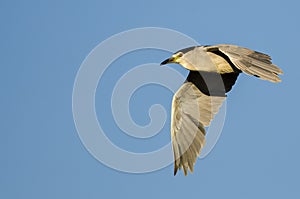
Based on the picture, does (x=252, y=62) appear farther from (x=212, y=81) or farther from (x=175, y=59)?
(x=175, y=59)

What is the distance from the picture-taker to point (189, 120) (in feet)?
54.9

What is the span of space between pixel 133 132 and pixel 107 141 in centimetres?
59

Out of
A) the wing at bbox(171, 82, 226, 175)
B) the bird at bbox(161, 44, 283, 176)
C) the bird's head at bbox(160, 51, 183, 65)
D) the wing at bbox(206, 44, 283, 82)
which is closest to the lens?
the wing at bbox(206, 44, 283, 82)

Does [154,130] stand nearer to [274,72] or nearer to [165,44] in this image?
[165,44]

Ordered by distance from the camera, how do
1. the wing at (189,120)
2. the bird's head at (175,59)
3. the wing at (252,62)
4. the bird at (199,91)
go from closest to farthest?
the wing at (252,62) → the bird at (199,91) → the wing at (189,120) → the bird's head at (175,59)

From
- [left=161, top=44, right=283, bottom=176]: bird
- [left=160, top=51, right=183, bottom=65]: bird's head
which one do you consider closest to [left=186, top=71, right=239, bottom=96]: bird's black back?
[left=161, top=44, right=283, bottom=176]: bird

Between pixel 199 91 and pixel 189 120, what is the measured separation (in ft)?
2.65

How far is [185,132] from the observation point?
16.4 m

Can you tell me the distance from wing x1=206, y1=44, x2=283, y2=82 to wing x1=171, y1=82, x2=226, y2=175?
1461 millimetres

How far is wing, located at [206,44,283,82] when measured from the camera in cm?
1463

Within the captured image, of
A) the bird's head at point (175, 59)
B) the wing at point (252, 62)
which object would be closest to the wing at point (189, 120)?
the bird's head at point (175, 59)

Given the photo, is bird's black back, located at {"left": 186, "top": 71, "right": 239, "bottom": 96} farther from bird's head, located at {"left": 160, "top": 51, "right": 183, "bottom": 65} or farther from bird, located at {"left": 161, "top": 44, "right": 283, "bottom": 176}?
bird's head, located at {"left": 160, "top": 51, "right": 183, "bottom": 65}

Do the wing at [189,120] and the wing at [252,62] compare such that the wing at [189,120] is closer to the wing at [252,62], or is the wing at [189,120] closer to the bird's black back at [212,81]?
the bird's black back at [212,81]

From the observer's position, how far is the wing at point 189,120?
52.6 feet
